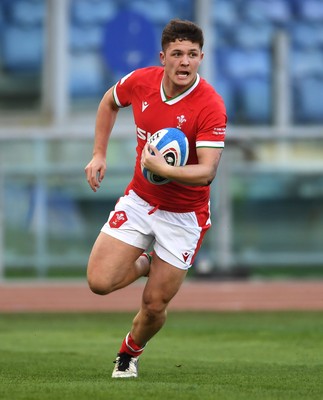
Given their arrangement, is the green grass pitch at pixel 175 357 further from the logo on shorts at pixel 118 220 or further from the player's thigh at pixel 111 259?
the logo on shorts at pixel 118 220

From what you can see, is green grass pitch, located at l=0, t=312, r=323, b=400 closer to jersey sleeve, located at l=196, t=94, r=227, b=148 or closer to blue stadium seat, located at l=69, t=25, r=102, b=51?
jersey sleeve, located at l=196, t=94, r=227, b=148

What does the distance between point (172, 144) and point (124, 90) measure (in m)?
0.89

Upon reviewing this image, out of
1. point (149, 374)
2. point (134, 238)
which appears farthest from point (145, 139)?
point (149, 374)

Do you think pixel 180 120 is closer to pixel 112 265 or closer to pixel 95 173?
pixel 95 173

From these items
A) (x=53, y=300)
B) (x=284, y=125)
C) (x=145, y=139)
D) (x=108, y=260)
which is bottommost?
(x=53, y=300)

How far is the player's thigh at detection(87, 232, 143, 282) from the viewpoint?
862 cm

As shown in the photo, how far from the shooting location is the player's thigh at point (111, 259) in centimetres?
862

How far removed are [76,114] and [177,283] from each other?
14.7 metres

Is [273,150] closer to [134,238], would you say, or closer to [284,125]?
[284,125]

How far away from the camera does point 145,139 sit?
8.70 m

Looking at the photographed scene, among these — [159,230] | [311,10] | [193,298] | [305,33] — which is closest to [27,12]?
[305,33]

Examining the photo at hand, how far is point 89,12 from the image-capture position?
76.3 feet

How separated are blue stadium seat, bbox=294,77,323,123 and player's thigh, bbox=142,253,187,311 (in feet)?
51.2

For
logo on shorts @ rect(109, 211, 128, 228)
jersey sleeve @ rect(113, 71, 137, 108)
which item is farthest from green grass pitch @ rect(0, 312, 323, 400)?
jersey sleeve @ rect(113, 71, 137, 108)
